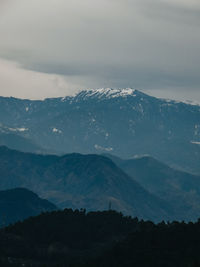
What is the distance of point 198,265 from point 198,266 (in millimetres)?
1010

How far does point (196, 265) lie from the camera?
622ft

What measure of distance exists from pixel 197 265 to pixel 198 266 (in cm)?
45

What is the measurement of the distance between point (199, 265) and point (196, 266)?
2216mm

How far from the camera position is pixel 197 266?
189125 millimetres

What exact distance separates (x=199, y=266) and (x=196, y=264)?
1394 mm

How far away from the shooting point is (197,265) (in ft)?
623

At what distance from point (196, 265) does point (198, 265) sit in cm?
94

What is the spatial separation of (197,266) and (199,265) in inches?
83.7

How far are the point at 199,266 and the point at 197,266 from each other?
0.84 meters

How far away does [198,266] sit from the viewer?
621ft

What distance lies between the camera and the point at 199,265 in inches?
7525

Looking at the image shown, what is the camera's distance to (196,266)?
7446 inches

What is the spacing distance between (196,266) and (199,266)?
1005mm
